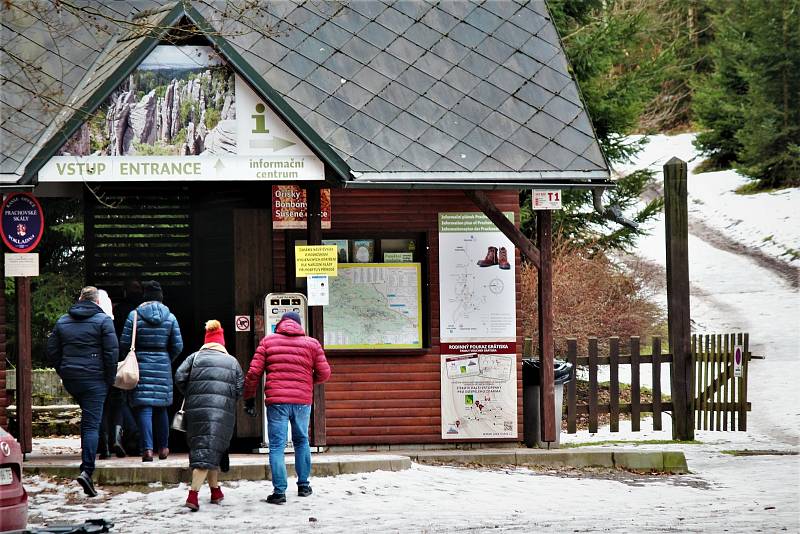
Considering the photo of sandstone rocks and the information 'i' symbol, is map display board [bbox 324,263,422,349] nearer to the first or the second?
the information 'i' symbol

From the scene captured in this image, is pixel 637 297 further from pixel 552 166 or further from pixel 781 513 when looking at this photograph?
pixel 781 513

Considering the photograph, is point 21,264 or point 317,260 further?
point 317,260

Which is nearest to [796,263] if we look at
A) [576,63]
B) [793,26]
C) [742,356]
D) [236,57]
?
[793,26]

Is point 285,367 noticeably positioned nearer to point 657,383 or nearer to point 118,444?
point 118,444

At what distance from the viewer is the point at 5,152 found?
41.7 feet

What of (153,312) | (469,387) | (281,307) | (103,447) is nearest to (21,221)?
(153,312)

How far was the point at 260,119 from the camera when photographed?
12891 millimetres

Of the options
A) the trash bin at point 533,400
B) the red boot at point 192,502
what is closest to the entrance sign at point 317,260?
the trash bin at point 533,400

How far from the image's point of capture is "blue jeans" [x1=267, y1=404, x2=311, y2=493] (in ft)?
35.5

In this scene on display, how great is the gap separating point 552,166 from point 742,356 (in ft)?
13.4

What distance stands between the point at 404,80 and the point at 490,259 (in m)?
2.25

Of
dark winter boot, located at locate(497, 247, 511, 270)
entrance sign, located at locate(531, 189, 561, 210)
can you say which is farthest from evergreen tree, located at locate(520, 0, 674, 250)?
entrance sign, located at locate(531, 189, 561, 210)

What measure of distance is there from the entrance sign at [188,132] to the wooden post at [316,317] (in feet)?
1.89

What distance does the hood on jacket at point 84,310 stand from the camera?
37.8 feet
